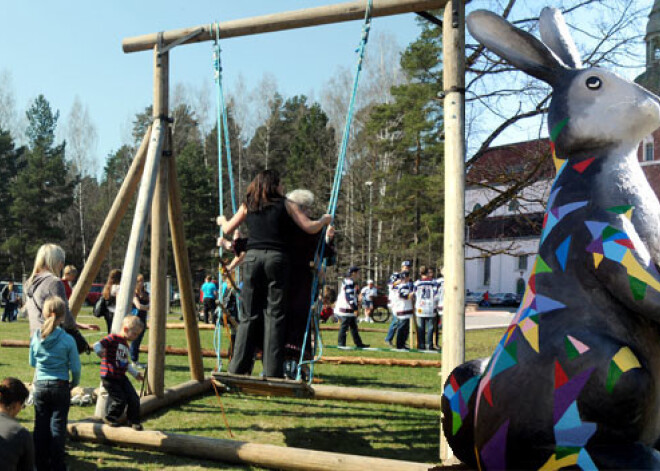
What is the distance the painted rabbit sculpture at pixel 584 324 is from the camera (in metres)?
2.46

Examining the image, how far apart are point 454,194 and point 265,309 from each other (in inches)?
71.9

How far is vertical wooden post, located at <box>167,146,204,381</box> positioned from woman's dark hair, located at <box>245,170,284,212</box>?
1589 mm

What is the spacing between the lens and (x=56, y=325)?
4711 millimetres

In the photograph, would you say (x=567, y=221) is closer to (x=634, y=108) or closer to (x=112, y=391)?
(x=634, y=108)

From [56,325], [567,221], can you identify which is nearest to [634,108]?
[567,221]

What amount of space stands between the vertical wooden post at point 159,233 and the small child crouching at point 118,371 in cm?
98

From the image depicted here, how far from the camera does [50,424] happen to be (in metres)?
4.60

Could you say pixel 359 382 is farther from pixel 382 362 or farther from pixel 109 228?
pixel 109 228

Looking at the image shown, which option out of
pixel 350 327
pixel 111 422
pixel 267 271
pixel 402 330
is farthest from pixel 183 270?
pixel 350 327

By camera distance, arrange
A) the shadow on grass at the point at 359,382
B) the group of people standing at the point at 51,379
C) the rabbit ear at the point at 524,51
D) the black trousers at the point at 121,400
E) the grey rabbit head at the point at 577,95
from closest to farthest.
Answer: the grey rabbit head at the point at 577,95 → the rabbit ear at the point at 524,51 → the group of people standing at the point at 51,379 → the black trousers at the point at 121,400 → the shadow on grass at the point at 359,382

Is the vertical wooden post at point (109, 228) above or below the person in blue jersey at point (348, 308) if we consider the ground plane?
above

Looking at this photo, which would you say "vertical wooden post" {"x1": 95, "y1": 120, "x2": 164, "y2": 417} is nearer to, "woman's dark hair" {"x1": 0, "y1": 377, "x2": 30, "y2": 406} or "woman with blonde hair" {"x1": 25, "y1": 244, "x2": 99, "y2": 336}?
"woman with blonde hair" {"x1": 25, "y1": 244, "x2": 99, "y2": 336}

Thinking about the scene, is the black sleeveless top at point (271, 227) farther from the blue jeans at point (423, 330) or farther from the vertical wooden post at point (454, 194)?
the blue jeans at point (423, 330)

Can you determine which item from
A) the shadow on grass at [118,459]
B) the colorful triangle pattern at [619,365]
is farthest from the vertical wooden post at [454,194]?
the colorful triangle pattern at [619,365]
